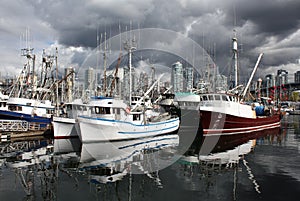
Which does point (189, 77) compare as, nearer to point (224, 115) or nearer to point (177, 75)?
point (177, 75)

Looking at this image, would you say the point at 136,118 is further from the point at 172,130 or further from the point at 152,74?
the point at 152,74

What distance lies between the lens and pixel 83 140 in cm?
2595

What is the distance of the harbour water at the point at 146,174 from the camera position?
11.7 m

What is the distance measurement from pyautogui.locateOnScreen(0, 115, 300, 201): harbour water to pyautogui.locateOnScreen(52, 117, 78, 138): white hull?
703 centimetres

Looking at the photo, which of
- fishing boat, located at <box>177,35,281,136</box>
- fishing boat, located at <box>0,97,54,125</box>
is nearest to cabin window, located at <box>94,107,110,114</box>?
fishing boat, located at <box>177,35,281,136</box>

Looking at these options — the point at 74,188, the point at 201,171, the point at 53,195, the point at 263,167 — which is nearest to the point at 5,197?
the point at 53,195

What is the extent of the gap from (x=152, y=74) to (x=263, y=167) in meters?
45.9

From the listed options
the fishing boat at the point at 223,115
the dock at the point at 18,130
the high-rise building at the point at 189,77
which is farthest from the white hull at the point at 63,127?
the high-rise building at the point at 189,77

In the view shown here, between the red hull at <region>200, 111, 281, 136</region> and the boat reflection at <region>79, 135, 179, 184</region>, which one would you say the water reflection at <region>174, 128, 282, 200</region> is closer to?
the boat reflection at <region>79, 135, 179, 184</region>

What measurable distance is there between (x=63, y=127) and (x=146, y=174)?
18.9 m

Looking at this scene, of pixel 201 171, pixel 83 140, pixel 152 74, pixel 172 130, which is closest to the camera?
pixel 201 171

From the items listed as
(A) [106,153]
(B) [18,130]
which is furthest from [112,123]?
(B) [18,130]

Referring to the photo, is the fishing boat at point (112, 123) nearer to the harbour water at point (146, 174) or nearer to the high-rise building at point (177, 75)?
the harbour water at point (146, 174)

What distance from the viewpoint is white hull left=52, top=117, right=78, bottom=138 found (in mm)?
30141
